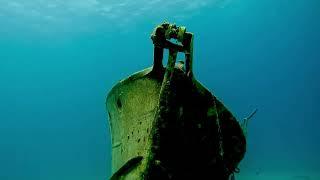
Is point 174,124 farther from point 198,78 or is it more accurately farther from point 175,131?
point 198,78

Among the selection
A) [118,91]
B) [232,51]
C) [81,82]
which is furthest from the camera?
[81,82]

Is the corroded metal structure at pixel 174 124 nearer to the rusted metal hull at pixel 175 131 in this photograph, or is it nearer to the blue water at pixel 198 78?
the rusted metal hull at pixel 175 131

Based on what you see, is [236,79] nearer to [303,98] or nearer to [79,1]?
[303,98]

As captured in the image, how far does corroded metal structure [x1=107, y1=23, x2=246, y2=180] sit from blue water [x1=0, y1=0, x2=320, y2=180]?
211 feet

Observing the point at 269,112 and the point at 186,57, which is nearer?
the point at 186,57

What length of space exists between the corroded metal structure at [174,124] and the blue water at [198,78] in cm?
6436

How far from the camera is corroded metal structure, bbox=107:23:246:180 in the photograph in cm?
276

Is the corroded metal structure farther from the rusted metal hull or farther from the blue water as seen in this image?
the blue water

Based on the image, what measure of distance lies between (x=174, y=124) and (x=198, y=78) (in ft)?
330

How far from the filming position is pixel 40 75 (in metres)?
105

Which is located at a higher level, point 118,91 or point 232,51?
point 232,51

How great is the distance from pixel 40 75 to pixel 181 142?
350ft

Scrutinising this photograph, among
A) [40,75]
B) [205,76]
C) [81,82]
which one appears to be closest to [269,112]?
[205,76]

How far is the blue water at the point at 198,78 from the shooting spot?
271 feet
